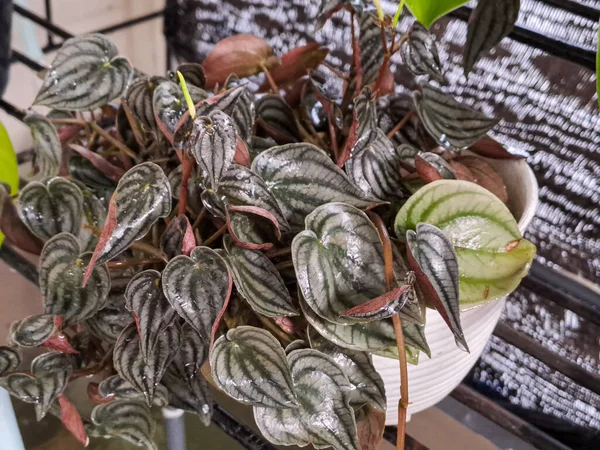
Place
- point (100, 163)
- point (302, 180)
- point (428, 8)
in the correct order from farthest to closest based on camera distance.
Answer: point (100, 163)
point (302, 180)
point (428, 8)

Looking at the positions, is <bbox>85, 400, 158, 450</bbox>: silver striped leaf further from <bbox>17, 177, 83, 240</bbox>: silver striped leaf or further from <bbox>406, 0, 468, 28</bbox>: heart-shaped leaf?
<bbox>406, 0, 468, 28</bbox>: heart-shaped leaf

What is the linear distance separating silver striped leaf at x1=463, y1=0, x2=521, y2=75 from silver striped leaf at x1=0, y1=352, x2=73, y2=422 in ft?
1.64

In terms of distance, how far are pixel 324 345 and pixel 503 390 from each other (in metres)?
0.56

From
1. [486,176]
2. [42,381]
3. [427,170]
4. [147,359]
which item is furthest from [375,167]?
[42,381]

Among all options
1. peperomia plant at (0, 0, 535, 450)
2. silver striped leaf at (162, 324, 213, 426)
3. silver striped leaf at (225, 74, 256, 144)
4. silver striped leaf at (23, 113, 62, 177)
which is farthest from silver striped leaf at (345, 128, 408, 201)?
silver striped leaf at (23, 113, 62, 177)

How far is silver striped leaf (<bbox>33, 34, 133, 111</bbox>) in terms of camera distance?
56 cm

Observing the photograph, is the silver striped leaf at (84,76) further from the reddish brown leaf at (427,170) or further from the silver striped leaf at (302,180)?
the reddish brown leaf at (427,170)

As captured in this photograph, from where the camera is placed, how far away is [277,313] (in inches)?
17.8

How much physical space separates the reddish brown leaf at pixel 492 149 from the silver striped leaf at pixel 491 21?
115mm

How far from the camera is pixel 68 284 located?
52cm

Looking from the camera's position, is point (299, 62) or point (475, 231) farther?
point (299, 62)

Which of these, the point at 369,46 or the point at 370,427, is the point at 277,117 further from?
the point at 370,427

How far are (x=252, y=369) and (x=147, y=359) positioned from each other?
93 mm

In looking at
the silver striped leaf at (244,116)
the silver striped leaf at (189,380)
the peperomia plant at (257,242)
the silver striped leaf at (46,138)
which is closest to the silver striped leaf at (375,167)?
the peperomia plant at (257,242)
